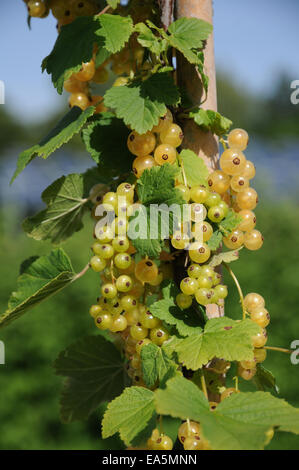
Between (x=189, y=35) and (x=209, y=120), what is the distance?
0.42 ft

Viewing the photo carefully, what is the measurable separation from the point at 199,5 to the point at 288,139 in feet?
92.8

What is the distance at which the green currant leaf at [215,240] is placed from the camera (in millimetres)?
731

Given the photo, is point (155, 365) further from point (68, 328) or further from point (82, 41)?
point (68, 328)

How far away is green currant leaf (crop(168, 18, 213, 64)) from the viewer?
711mm

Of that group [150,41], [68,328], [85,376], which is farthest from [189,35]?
[68,328]

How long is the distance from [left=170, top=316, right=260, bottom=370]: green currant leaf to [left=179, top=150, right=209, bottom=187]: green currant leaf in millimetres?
209

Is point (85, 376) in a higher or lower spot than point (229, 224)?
lower

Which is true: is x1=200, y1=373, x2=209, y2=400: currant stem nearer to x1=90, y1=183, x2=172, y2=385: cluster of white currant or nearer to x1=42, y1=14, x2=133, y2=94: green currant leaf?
x1=90, y1=183, x2=172, y2=385: cluster of white currant

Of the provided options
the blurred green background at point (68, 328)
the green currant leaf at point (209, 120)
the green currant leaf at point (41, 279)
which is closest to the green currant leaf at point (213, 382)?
the green currant leaf at point (41, 279)

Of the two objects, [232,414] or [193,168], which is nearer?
[232,414]

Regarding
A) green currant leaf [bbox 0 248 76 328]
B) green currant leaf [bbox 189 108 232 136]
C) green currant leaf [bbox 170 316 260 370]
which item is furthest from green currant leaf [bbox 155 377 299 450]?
green currant leaf [bbox 189 108 232 136]

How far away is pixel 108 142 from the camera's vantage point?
0.80 metres
